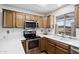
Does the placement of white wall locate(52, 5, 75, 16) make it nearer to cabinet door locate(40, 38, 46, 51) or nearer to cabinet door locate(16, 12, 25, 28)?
cabinet door locate(40, 38, 46, 51)

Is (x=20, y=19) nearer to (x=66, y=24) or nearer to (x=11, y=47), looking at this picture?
(x=11, y=47)

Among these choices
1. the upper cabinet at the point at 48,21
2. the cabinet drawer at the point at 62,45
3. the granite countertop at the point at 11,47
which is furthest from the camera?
the upper cabinet at the point at 48,21

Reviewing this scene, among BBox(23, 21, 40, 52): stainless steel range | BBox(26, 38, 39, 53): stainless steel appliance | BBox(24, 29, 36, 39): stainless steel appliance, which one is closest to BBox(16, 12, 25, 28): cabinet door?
BBox(23, 21, 40, 52): stainless steel range

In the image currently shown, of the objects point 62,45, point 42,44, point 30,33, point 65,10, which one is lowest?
point 42,44

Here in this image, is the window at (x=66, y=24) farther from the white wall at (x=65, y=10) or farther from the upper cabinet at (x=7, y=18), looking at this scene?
the upper cabinet at (x=7, y=18)

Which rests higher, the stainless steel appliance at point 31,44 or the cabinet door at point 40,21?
the cabinet door at point 40,21

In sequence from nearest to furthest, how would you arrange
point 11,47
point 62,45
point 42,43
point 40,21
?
point 11,47
point 62,45
point 42,43
point 40,21

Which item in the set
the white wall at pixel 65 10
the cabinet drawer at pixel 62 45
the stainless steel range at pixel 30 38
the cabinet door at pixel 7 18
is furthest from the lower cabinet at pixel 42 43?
the cabinet door at pixel 7 18

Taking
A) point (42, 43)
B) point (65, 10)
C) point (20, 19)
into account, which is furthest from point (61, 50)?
point (20, 19)

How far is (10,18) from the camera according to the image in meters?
2.19
